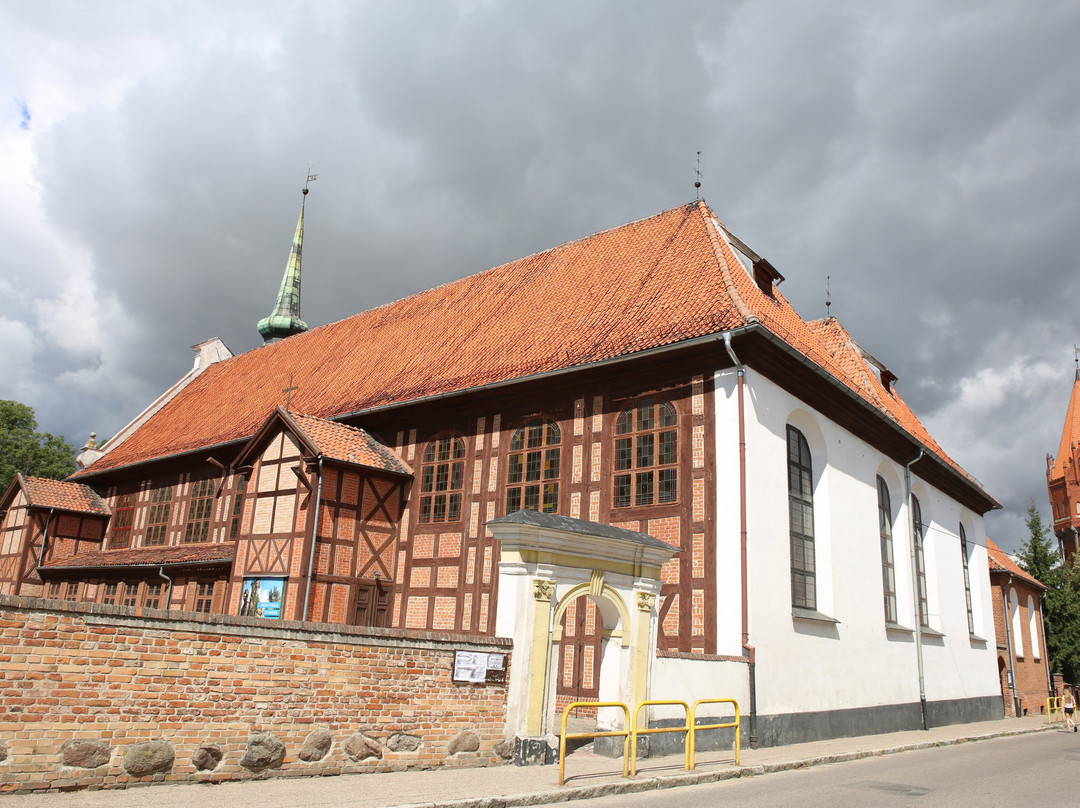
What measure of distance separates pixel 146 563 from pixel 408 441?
8.64 m

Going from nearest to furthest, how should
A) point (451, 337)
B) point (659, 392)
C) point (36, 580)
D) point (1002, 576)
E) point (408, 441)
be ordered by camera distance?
1. point (659, 392)
2. point (408, 441)
3. point (451, 337)
4. point (36, 580)
5. point (1002, 576)

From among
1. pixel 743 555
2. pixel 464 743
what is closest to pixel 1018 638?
pixel 743 555

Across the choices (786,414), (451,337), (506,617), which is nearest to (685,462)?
(786,414)

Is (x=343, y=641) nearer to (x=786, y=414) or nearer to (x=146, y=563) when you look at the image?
(x=786, y=414)

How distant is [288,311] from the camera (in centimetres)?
3788

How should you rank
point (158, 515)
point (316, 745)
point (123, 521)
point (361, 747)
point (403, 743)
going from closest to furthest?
1. point (316, 745)
2. point (361, 747)
3. point (403, 743)
4. point (158, 515)
5. point (123, 521)

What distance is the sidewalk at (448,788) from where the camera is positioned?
729cm

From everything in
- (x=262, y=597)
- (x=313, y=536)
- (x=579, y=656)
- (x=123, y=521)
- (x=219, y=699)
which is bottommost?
(x=219, y=699)

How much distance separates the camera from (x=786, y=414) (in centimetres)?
1631

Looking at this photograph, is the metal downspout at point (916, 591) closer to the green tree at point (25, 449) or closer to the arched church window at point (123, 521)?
the arched church window at point (123, 521)

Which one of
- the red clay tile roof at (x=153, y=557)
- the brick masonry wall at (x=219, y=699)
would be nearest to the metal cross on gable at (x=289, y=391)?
the red clay tile roof at (x=153, y=557)

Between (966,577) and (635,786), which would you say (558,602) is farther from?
(966,577)

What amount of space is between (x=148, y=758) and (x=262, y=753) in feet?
3.63

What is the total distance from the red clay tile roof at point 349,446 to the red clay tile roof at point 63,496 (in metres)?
13.4
